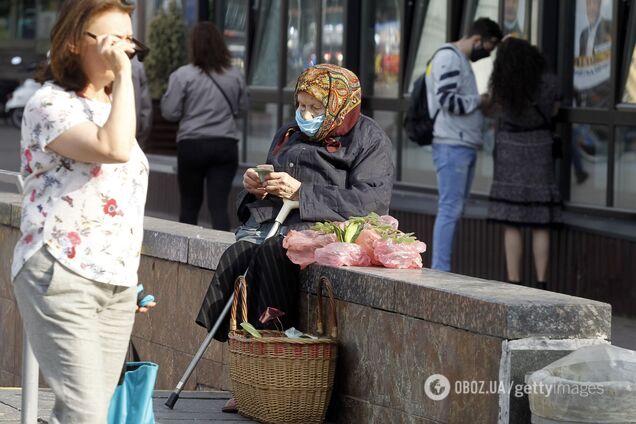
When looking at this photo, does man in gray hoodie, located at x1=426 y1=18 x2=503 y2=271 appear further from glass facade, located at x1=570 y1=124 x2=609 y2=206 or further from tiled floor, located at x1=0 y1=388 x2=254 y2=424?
tiled floor, located at x1=0 y1=388 x2=254 y2=424

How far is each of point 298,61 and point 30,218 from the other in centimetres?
951

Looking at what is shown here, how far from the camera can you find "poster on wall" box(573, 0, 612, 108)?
9.75m

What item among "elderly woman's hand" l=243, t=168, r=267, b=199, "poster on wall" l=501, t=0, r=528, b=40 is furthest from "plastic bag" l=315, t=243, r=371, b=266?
"poster on wall" l=501, t=0, r=528, b=40

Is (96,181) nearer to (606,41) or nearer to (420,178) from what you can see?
(606,41)

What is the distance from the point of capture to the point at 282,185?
6.06 meters

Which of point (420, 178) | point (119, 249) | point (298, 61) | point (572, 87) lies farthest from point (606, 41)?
point (119, 249)

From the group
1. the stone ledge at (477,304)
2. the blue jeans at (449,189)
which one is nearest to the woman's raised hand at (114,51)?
the stone ledge at (477,304)

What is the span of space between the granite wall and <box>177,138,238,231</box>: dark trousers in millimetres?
3459

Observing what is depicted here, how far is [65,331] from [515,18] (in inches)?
285

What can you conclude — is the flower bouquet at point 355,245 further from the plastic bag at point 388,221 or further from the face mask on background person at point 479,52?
the face mask on background person at point 479,52

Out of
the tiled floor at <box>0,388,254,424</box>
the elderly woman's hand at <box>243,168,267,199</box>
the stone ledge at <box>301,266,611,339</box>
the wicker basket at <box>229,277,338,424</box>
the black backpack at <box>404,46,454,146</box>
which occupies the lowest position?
the tiled floor at <box>0,388,254,424</box>

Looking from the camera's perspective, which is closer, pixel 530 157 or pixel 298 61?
pixel 530 157

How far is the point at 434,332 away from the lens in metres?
5.28

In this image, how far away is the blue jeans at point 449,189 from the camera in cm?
979
